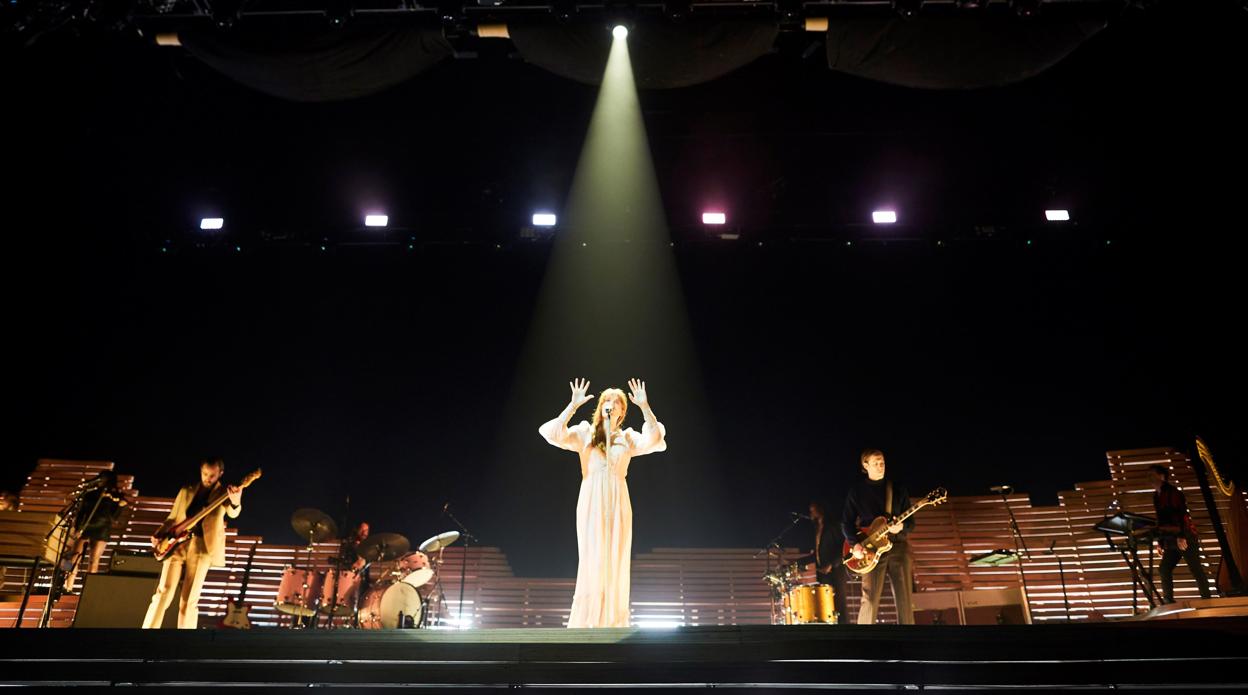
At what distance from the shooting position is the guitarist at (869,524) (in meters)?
7.09

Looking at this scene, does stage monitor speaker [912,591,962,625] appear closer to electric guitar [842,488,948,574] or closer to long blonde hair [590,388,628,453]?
electric guitar [842,488,948,574]

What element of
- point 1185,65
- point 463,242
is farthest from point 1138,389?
point 463,242

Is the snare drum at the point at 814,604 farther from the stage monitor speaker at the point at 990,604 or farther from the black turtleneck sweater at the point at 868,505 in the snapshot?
the black turtleneck sweater at the point at 868,505

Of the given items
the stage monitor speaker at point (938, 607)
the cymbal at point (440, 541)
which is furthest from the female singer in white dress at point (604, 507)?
the stage monitor speaker at point (938, 607)

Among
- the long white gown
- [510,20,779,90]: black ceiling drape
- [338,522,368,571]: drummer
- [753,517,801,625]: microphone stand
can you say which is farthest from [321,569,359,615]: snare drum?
[510,20,779,90]: black ceiling drape

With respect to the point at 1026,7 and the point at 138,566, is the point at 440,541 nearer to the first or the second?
the point at 138,566

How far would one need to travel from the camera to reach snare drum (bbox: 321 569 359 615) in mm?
10773

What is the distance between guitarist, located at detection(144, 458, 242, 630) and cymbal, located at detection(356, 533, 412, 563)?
3085 mm

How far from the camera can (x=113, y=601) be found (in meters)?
7.22

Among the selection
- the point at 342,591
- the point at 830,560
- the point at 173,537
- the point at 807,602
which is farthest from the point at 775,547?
the point at 173,537

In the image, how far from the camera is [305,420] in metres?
A: 13.4

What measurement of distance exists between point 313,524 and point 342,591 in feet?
3.52

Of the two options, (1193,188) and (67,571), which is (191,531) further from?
(1193,188)

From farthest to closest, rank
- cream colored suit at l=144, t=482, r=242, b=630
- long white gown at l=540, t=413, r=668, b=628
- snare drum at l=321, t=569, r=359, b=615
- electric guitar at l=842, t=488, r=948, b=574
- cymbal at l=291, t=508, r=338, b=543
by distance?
snare drum at l=321, t=569, r=359, b=615
cymbal at l=291, t=508, r=338, b=543
cream colored suit at l=144, t=482, r=242, b=630
electric guitar at l=842, t=488, r=948, b=574
long white gown at l=540, t=413, r=668, b=628
